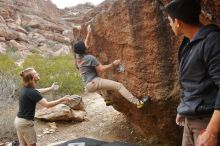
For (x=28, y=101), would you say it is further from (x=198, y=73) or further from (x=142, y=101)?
(x=198, y=73)

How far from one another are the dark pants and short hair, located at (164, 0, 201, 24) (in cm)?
69

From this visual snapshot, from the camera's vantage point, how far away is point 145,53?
17.9 feet

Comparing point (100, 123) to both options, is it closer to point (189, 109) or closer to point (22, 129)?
point (22, 129)

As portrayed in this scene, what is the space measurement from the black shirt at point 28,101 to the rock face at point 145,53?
1.38m

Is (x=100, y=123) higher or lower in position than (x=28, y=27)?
lower

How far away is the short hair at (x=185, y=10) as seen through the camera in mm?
2598

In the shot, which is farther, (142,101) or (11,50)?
(11,50)

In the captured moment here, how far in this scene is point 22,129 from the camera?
5609mm

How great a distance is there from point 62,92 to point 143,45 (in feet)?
21.4

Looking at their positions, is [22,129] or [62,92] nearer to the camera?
[22,129]

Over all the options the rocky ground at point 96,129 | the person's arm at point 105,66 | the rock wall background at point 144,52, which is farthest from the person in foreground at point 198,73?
the rocky ground at point 96,129

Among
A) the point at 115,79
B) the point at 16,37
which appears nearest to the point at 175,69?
the point at 115,79

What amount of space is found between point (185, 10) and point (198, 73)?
0.44m

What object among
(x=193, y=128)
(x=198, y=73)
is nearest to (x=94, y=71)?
(x=193, y=128)
